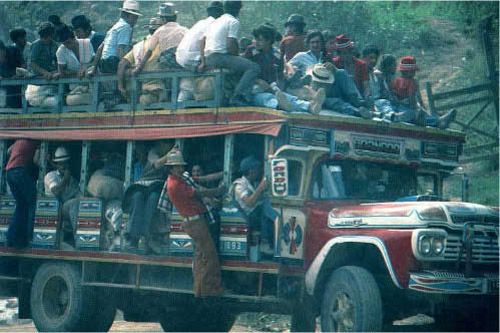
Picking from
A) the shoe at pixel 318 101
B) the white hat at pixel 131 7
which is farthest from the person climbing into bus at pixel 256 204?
the white hat at pixel 131 7

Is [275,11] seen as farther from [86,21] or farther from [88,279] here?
[88,279]

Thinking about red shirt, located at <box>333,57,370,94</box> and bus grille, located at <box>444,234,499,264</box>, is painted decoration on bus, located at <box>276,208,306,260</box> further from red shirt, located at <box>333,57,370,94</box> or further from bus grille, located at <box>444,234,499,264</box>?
red shirt, located at <box>333,57,370,94</box>

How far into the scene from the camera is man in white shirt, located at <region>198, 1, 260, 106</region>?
963 centimetres

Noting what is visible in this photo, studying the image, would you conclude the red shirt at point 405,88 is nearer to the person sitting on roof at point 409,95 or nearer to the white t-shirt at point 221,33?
the person sitting on roof at point 409,95

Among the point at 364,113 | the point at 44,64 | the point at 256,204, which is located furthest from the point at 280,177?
the point at 44,64

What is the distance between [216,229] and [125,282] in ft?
5.46

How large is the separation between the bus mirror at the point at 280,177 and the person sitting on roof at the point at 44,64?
12.6 ft

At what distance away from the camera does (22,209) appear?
461 inches

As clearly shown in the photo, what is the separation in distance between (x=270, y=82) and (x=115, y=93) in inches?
81.7

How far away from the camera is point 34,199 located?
38.3 ft

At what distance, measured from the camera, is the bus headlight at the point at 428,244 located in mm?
8172

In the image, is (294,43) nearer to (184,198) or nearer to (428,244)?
(184,198)

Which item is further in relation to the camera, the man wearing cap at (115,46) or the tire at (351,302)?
the man wearing cap at (115,46)

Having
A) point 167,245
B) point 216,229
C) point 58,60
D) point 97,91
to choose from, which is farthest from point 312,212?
point 58,60
